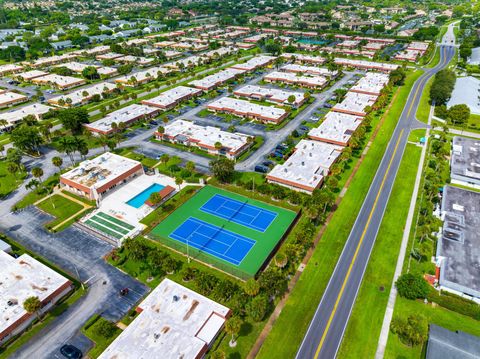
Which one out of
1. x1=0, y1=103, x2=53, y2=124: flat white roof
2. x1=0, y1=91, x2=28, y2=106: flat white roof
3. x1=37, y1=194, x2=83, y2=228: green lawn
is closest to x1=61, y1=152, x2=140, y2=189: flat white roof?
x1=37, y1=194, x2=83, y2=228: green lawn

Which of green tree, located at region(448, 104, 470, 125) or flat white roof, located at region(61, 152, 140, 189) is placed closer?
flat white roof, located at region(61, 152, 140, 189)

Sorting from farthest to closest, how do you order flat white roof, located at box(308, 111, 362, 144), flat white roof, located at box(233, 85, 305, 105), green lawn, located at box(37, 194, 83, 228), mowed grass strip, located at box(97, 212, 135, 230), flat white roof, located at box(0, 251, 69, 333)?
flat white roof, located at box(233, 85, 305, 105) < flat white roof, located at box(308, 111, 362, 144) < green lawn, located at box(37, 194, 83, 228) < mowed grass strip, located at box(97, 212, 135, 230) < flat white roof, located at box(0, 251, 69, 333)

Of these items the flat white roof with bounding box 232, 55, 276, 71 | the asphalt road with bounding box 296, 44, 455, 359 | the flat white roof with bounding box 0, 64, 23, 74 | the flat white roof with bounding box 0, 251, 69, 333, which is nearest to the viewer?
the asphalt road with bounding box 296, 44, 455, 359

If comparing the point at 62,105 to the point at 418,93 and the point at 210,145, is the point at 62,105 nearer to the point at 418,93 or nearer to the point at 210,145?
the point at 210,145

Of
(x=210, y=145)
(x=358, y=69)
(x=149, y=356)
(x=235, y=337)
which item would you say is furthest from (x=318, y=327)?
(x=358, y=69)

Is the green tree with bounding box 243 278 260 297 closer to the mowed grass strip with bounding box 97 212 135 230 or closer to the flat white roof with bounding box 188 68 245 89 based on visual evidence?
the mowed grass strip with bounding box 97 212 135 230

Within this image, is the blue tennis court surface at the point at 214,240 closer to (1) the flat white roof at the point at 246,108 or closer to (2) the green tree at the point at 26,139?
(1) the flat white roof at the point at 246,108

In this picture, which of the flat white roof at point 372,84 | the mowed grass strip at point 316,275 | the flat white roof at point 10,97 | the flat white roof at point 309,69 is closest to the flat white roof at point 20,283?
the mowed grass strip at point 316,275
